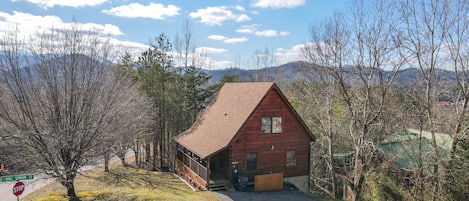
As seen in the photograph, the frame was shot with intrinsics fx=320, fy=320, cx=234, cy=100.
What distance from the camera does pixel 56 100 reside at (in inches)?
594

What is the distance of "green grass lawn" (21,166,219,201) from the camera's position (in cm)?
1756


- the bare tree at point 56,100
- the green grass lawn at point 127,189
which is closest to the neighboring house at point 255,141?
the green grass lawn at point 127,189

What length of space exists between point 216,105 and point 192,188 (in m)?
7.56

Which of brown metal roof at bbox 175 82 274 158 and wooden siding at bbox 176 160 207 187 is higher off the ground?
brown metal roof at bbox 175 82 274 158

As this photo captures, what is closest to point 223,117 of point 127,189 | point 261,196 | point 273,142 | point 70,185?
point 273,142

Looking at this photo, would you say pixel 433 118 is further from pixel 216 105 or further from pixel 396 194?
pixel 216 105

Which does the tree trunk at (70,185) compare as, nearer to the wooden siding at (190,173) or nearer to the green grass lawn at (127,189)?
the green grass lawn at (127,189)

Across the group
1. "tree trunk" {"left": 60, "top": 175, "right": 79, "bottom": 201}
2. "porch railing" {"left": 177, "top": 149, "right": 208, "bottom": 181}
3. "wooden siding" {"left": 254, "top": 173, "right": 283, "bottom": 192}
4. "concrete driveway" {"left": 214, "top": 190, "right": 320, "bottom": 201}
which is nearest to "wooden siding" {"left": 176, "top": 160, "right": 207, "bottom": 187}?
"porch railing" {"left": 177, "top": 149, "right": 208, "bottom": 181}

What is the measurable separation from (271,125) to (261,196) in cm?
483

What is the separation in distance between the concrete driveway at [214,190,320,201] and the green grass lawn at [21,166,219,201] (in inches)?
27.9

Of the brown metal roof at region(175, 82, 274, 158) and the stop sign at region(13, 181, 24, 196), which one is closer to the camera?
the stop sign at region(13, 181, 24, 196)

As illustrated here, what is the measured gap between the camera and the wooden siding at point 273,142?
20172mm

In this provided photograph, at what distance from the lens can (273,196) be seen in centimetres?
1816

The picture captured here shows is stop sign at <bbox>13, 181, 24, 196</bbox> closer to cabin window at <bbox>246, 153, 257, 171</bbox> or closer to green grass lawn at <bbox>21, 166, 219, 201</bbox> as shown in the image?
green grass lawn at <bbox>21, 166, 219, 201</bbox>
